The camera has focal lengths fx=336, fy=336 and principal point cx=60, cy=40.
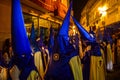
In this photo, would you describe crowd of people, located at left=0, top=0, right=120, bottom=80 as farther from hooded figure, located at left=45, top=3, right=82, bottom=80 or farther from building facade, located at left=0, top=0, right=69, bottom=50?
building facade, located at left=0, top=0, right=69, bottom=50

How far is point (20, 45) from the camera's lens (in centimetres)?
658

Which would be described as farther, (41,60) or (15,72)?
(41,60)

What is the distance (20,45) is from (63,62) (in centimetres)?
134

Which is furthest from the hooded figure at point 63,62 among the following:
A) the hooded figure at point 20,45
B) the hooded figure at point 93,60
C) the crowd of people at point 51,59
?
the hooded figure at point 93,60

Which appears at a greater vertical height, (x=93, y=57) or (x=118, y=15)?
(x=118, y=15)

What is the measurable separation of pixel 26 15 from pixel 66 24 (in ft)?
33.3

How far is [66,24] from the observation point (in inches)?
317

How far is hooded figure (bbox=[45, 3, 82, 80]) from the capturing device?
7.44 metres

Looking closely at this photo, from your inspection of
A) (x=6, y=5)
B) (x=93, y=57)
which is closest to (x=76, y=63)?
(x=93, y=57)

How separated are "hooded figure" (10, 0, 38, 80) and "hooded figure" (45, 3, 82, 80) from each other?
893mm

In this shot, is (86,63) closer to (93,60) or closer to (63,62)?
(93,60)

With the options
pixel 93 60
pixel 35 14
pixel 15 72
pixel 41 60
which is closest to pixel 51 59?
pixel 15 72

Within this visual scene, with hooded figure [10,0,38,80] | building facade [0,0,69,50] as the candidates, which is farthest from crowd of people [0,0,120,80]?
building facade [0,0,69,50]

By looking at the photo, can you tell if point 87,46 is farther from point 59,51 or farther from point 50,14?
point 50,14
